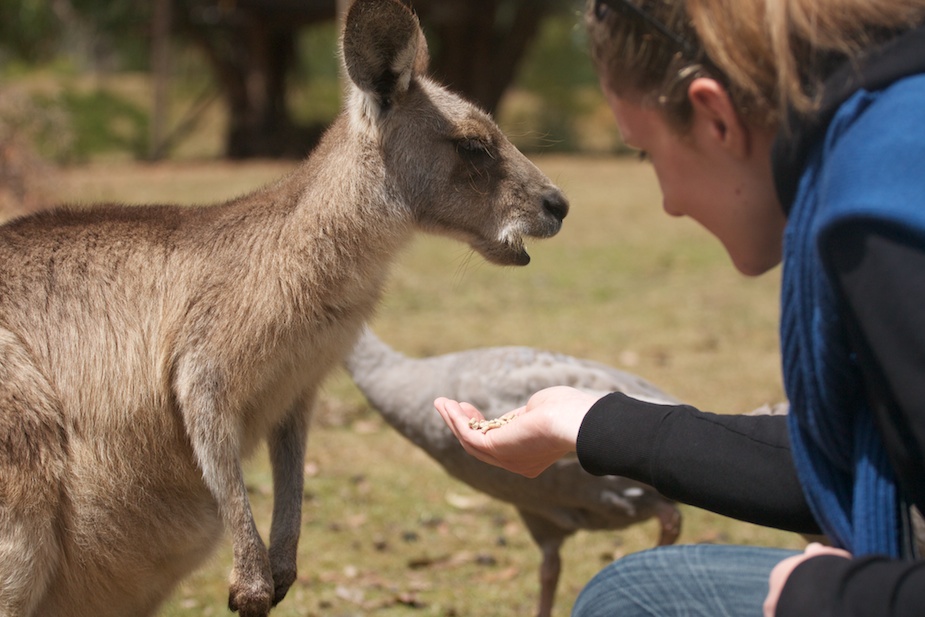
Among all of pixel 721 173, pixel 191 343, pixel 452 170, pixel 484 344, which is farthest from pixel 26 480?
pixel 484 344

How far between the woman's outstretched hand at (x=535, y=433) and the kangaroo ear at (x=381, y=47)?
1009 mm

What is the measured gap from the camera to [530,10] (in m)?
16.5

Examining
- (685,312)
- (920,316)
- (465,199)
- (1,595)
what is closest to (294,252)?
(465,199)

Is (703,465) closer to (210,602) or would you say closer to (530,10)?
(210,602)

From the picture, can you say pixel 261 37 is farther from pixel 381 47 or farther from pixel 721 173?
pixel 721 173

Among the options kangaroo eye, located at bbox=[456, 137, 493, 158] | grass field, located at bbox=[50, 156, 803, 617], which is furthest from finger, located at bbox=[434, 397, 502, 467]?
kangaroo eye, located at bbox=[456, 137, 493, 158]

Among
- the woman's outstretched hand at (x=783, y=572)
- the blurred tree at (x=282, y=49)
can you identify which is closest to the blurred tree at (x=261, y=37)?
the blurred tree at (x=282, y=49)

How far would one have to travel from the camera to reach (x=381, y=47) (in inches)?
102

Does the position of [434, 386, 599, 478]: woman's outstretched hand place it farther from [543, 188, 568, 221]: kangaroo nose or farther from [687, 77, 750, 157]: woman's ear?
[543, 188, 568, 221]: kangaroo nose

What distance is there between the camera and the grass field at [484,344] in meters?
3.58

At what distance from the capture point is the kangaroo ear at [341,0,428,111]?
96.6 inches

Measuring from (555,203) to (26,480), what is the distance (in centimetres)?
141

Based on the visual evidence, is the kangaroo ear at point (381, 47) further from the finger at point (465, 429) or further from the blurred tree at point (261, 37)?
the blurred tree at point (261, 37)

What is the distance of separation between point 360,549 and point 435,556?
28 centimetres
